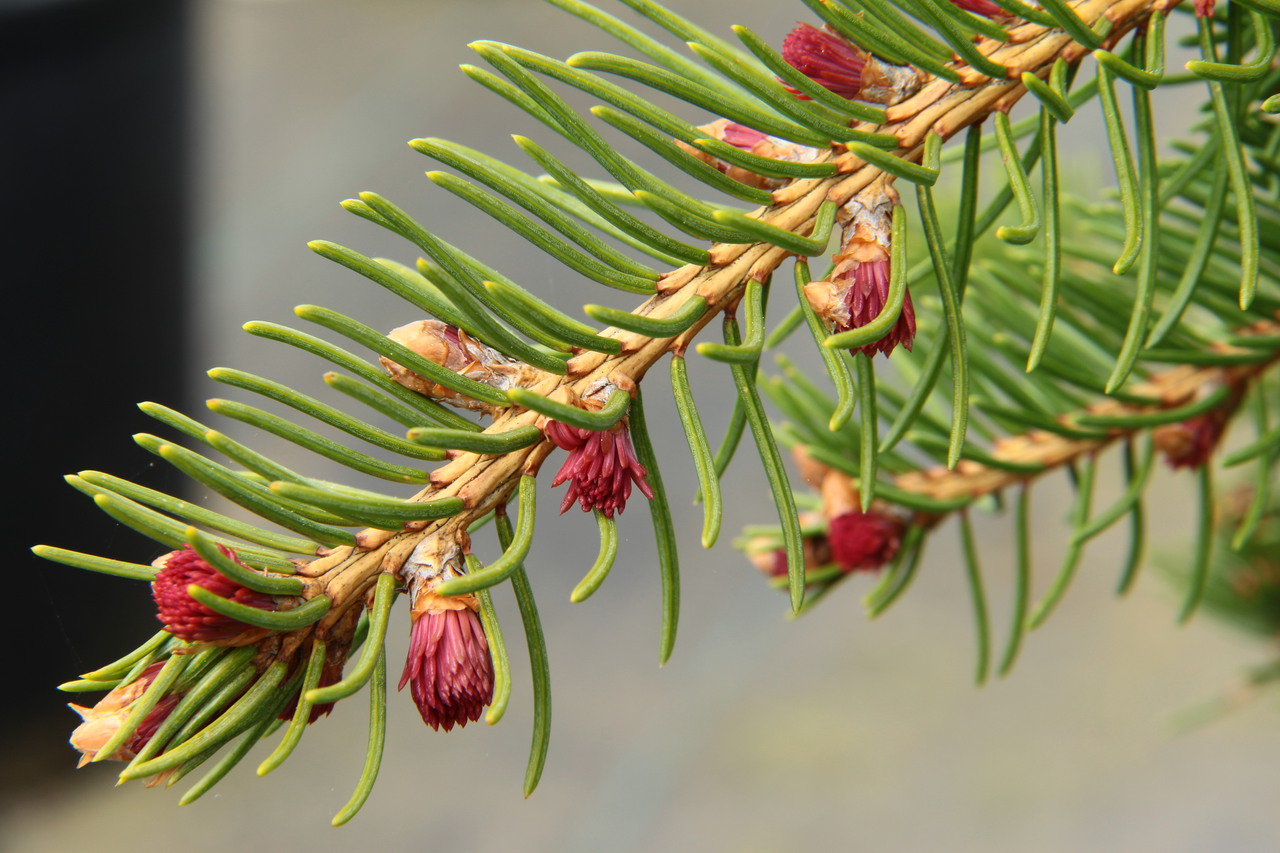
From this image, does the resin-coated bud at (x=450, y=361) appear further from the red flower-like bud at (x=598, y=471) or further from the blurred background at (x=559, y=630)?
the blurred background at (x=559, y=630)

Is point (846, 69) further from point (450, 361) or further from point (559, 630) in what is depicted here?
point (559, 630)

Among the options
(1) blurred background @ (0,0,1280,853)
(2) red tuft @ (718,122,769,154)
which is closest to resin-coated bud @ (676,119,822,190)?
(2) red tuft @ (718,122,769,154)

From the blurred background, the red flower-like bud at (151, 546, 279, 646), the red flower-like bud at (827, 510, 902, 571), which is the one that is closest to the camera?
the red flower-like bud at (151, 546, 279, 646)

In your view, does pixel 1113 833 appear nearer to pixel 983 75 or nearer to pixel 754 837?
pixel 754 837

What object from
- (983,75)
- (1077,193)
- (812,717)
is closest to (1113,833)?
(812,717)

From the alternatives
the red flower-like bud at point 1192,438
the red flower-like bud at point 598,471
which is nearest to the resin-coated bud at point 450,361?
the red flower-like bud at point 598,471

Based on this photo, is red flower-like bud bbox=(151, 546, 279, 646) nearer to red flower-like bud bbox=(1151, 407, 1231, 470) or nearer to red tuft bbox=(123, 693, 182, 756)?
red tuft bbox=(123, 693, 182, 756)
